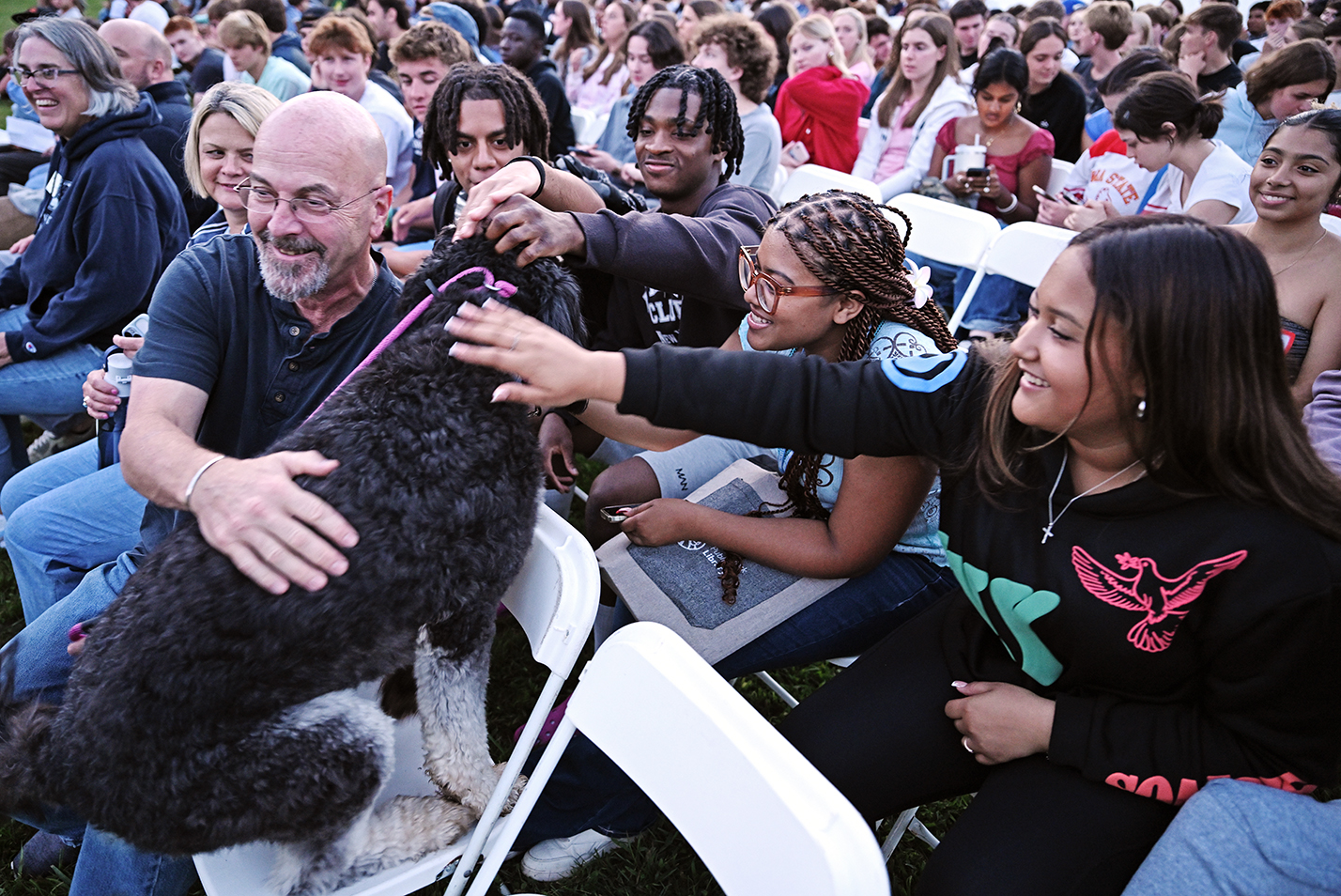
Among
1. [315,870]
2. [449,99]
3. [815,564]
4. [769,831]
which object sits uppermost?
[449,99]

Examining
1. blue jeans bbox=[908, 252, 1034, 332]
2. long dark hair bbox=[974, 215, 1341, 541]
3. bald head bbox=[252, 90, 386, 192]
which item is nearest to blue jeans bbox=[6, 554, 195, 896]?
bald head bbox=[252, 90, 386, 192]

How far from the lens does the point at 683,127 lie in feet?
10.1

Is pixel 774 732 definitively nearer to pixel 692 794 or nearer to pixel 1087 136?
pixel 692 794

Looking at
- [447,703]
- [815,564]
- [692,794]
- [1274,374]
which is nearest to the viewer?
[692,794]

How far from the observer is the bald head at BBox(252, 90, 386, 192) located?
84.4 inches

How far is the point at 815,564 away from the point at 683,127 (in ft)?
5.60

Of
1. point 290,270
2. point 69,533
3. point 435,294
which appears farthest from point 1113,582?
point 69,533

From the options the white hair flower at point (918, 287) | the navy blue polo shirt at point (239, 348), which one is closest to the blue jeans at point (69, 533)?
the navy blue polo shirt at point (239, 348)

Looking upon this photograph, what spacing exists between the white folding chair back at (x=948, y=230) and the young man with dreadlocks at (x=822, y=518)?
196cm

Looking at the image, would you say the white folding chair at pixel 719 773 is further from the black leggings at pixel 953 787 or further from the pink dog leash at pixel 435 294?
the pink dog leash at pixel 435 294

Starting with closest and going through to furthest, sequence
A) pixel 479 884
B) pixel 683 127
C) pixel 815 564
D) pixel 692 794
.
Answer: pixel 692 794
pixel 479 884
pixel 815 564
pixel 683 127

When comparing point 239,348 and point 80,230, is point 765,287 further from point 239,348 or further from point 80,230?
point 80,230

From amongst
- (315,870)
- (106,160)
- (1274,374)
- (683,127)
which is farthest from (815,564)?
(106,160)

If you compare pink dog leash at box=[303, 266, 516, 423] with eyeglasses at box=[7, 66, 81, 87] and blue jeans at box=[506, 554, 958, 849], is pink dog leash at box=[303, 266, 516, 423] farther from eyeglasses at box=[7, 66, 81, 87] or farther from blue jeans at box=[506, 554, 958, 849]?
eyeglasses at box=[7, 66, 81, 87]
